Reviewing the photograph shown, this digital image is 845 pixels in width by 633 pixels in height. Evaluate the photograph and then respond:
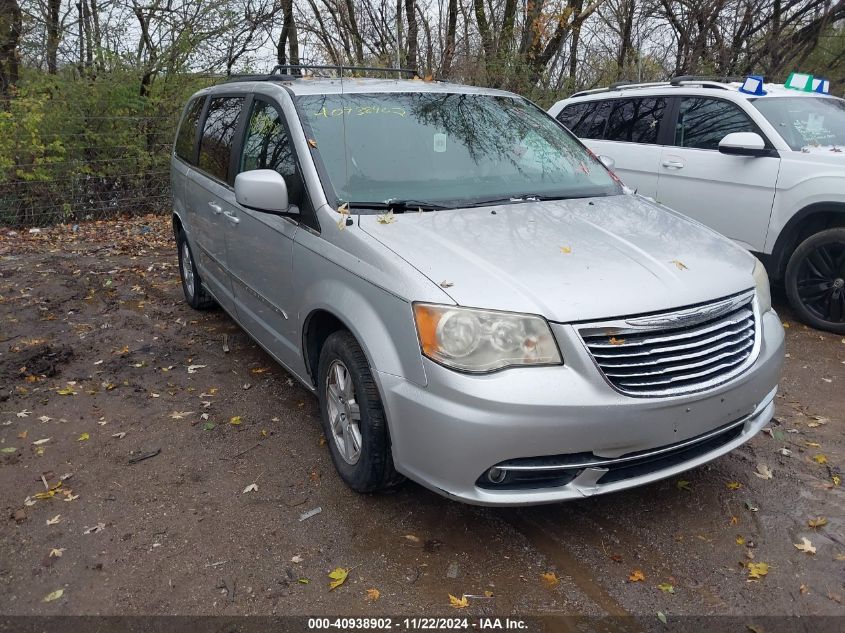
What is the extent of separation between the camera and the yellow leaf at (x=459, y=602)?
8.69 ft

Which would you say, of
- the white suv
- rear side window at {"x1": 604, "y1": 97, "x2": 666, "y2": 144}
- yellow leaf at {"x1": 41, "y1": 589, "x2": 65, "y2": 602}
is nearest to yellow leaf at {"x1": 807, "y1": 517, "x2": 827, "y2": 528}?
the white suv

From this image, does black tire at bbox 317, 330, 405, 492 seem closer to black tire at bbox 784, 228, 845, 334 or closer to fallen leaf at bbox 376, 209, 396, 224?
fallen leaf at bbox 376, 209, 396, 224

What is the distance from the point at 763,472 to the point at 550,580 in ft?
4.67

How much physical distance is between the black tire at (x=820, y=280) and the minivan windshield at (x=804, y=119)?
31.9 inches

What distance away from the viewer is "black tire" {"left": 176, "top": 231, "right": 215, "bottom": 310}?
19.7ft

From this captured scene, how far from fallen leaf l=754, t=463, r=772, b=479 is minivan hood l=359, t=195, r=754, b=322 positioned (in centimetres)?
101

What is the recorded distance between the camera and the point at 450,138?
12.8 ft

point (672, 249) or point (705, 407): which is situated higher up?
point (672, 249)

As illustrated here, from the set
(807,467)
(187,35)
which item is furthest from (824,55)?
(807,467)

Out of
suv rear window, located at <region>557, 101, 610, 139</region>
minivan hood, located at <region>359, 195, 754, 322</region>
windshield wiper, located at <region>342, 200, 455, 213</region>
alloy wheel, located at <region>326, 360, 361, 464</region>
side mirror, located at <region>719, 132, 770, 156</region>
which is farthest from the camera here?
suv rear window, located at <region>557, 101, 610, 139</region>

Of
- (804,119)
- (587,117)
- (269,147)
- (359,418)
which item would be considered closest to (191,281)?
(269,147)

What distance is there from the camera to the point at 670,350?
273 cm

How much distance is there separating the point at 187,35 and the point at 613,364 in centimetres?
1100

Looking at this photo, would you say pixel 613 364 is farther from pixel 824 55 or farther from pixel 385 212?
pixel 824 55
